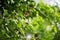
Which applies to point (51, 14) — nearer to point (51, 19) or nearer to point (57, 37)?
point (51, 19)

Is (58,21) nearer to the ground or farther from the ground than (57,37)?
nearer to the ground

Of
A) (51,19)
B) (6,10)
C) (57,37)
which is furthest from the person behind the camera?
(57,37)

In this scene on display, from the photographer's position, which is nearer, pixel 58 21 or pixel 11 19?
pixel 11 19

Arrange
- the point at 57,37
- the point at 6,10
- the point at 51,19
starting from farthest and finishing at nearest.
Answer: the point at 57,37 → the point at 51,19 → the point at 6,10

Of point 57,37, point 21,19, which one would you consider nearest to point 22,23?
point 21,19

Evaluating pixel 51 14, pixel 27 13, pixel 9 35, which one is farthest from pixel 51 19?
pixel 9 35

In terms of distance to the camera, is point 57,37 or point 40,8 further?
point 57,37

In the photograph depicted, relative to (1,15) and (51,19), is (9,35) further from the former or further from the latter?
(51,19)

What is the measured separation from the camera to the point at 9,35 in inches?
34.3

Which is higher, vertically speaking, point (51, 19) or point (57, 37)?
point (57, 37)

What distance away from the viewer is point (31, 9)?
92 centimetres

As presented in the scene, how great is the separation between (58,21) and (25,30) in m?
0.20

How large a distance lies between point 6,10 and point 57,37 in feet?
3.30

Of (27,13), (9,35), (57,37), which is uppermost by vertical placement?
(57,37)
